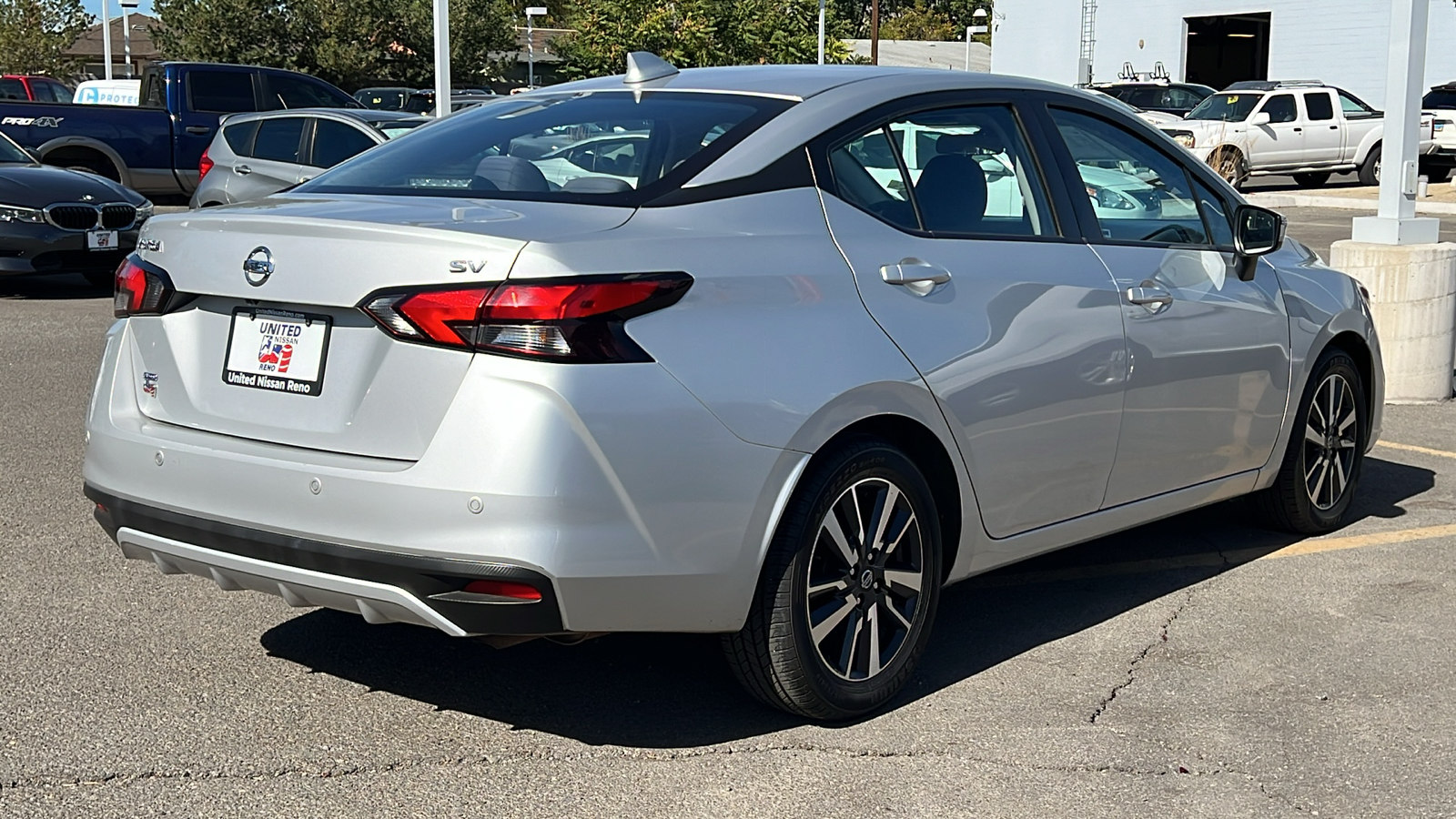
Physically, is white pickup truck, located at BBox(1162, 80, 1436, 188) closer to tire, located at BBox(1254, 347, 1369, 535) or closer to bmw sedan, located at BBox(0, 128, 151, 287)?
bmw sedan, located at BBox(0, 128, 151, 287)

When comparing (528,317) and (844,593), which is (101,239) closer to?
(844,593)

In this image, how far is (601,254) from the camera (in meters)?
3.52

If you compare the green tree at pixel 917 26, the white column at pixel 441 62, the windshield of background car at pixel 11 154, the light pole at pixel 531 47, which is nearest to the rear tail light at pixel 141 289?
the windshield of background car at pixel 11 154

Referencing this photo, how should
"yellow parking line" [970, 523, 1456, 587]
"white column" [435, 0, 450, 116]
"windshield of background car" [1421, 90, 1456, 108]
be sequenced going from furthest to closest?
1. "windshield of background car" [1421, 90, 1456, 108]
2. "white column" [435, 0, 450, 116]
3. "yellow parking line" [970, 523, 1456, 587]

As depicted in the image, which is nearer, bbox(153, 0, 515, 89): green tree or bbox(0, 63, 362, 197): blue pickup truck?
bbox(0, 63, 362, 197): blue pickup truck

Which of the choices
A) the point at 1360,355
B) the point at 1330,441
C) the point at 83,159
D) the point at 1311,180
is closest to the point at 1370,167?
the point at 1311,180

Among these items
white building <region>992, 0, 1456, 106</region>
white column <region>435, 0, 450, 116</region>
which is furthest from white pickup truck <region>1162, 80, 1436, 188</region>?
white column <region>435, 0, 450, 116</region>

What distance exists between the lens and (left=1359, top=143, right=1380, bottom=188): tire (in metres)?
28.6

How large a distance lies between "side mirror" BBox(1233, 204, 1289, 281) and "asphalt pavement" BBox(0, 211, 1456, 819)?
41.0 inches

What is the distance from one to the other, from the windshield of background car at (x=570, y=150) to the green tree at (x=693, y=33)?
38.0m

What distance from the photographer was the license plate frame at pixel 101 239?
1261 centimetres

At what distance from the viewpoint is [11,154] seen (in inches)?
531

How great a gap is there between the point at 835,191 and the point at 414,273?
1158 millimetres

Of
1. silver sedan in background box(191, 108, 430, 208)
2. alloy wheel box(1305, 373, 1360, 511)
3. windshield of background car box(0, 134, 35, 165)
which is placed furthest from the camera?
silver sedan in background box(191, 108, 430, 208)
